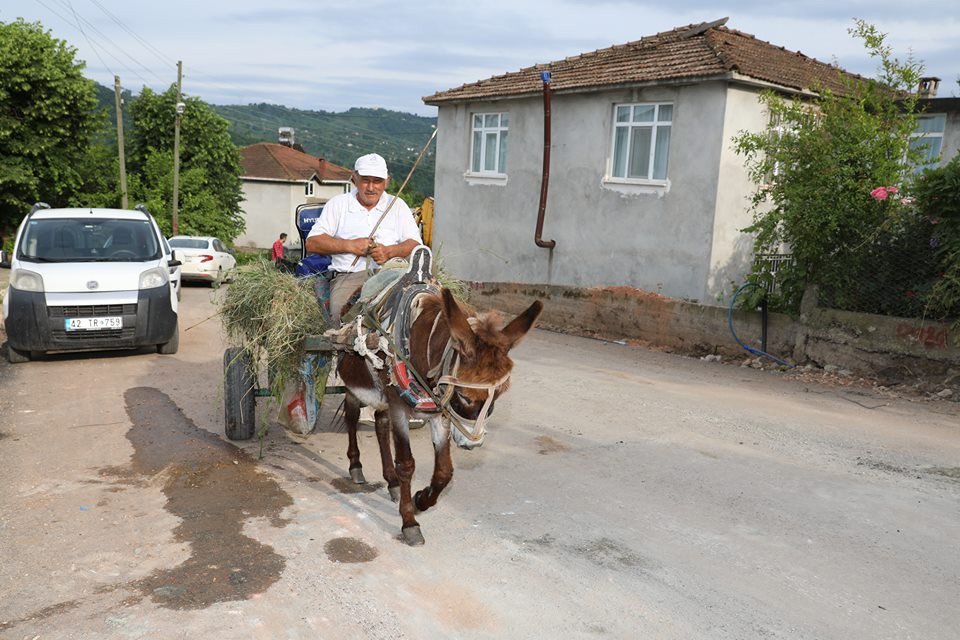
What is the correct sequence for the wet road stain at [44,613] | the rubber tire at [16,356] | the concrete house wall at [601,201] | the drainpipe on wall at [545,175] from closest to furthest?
the wet road stain at [44,613] < the rubber tire at [16,356] < the concrete house wall at [601,201] < the drainpipe on wall at [545,175]

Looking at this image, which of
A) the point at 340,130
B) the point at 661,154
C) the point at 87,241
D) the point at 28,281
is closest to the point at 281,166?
the point at 661,154

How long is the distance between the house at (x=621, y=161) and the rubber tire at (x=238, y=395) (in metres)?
8.54

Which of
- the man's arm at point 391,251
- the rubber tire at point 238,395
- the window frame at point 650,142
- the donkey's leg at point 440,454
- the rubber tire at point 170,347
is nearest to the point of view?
the donkey's leg at point 440,454

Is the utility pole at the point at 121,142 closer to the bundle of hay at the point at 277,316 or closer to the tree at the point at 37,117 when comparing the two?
the tree at the point at 37,117

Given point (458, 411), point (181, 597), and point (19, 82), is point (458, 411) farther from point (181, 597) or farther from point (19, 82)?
point (19, 82)

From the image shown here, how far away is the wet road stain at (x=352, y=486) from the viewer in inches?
227

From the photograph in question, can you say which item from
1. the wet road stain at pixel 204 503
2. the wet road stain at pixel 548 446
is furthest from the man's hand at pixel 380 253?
the wet road stain at pixel 548 446

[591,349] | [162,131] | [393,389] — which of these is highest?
[162,131]

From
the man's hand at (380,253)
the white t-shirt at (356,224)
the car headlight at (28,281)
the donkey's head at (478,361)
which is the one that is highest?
the white t-shirt at (356,224)

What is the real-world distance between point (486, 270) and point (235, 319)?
15732 millimetres

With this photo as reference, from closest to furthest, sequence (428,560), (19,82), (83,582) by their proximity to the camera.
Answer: (83,582) → (428,560) → (19,82)

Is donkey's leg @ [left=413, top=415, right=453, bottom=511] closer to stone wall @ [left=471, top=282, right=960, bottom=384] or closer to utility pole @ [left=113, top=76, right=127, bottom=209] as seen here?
stone wall @ [left=471, top=282, right=960, bottom=384]

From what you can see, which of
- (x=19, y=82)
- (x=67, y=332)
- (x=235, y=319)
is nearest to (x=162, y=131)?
(x=19, y=82)

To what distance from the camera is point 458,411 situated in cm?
415
